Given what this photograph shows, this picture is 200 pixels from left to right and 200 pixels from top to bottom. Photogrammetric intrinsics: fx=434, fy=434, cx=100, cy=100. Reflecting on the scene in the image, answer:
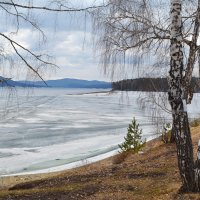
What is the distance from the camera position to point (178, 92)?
7562 millimetres

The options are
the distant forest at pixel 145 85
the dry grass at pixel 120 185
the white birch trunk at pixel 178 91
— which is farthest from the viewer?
the distant forest at pixel 145 85

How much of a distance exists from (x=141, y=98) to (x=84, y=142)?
21.4 meters

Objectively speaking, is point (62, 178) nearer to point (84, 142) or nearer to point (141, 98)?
point (141, 98)

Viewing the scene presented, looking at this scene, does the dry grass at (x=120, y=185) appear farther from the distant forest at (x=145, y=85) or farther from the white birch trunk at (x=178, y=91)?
the distant forest at (x=145, y=85)

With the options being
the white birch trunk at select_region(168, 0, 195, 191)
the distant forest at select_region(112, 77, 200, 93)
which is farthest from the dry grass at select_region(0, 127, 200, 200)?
the distant forest at select_region(112, 77, 200, 93)

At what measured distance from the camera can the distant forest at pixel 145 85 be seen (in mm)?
9867

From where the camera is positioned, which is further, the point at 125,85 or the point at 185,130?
the point at 125,85

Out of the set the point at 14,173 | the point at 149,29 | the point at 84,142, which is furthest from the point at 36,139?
the point at 149,29

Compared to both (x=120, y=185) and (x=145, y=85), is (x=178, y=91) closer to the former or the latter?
(x=120, y=185)

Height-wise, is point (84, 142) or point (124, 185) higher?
point (124, 185)

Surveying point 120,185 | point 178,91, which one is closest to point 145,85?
point 120,185

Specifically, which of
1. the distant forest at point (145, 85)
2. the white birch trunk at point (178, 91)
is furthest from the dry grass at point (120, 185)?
the distant forest at point (145, 85)

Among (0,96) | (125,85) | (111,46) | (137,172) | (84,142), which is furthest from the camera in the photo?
(84,142)

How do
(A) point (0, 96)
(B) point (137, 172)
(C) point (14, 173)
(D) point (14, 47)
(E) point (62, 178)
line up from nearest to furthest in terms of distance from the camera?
(A) point (0, 96)
(D) point (14, 47)
(B) point (137, 172)
(E) point (62, 178)
(C) point (14, 173)
